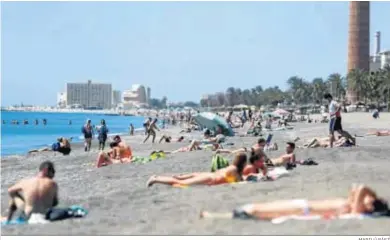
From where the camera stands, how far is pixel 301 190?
10648 millimetres

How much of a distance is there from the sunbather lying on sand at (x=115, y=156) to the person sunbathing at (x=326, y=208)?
392 inches

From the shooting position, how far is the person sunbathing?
8094 millimetres

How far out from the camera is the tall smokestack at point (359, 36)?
12150 cm

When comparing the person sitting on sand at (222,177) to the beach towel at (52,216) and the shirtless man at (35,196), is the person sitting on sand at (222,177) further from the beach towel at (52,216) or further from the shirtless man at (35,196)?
the shirtless man at (35,196)

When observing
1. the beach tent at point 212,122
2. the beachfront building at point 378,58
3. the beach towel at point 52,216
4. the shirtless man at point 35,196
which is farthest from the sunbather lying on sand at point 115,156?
the beachfront building at point 378,58

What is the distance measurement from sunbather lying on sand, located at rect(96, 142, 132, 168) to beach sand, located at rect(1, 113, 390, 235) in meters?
0.36

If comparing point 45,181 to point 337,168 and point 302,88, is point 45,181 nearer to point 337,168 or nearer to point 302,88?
point 337,168

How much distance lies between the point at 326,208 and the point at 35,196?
396 cm

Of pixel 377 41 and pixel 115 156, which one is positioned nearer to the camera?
pixel 115 156

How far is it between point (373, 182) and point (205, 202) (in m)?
3.34

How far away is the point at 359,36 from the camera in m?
122

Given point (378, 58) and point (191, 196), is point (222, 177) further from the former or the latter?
point (378, 58)

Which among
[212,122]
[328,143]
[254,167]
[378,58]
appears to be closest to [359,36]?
[378,58]
